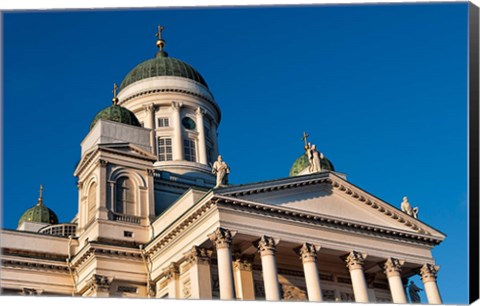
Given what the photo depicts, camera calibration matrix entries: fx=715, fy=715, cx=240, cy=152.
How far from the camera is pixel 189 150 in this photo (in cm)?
4056

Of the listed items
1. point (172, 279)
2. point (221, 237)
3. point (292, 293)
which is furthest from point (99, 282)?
point (292, 293)

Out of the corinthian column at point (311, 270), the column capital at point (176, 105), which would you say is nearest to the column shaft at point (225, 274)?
the corinthian column at point (311, 270)

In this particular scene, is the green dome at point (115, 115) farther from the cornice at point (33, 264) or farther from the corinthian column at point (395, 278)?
the corinthian column at point (395, 278)

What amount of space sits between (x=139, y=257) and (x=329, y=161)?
15.5 meters

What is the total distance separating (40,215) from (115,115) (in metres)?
11.3

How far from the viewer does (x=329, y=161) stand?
41.8 meters

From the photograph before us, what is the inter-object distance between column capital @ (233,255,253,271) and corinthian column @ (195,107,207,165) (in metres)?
12.5

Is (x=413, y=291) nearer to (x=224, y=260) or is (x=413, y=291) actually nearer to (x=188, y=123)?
(x=224, y=260)

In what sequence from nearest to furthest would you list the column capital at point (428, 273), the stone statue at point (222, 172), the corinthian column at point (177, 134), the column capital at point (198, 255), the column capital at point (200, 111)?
the column capital at point (198, 255) < the stone statue at point (222, 172) < the column capital at point (428, 273) < the corinthian column at point (177, 134) < the column capital at point (200, 111)

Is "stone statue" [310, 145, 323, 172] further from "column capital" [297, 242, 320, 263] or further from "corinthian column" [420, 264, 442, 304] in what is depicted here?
"corinthian column" [420, 264, 442, 304]

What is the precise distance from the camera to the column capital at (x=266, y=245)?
2670 centimetres

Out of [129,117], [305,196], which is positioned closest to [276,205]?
[305,196]

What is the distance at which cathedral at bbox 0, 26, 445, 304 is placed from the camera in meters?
26.8

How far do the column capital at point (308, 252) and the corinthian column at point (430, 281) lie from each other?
5.99 metres
